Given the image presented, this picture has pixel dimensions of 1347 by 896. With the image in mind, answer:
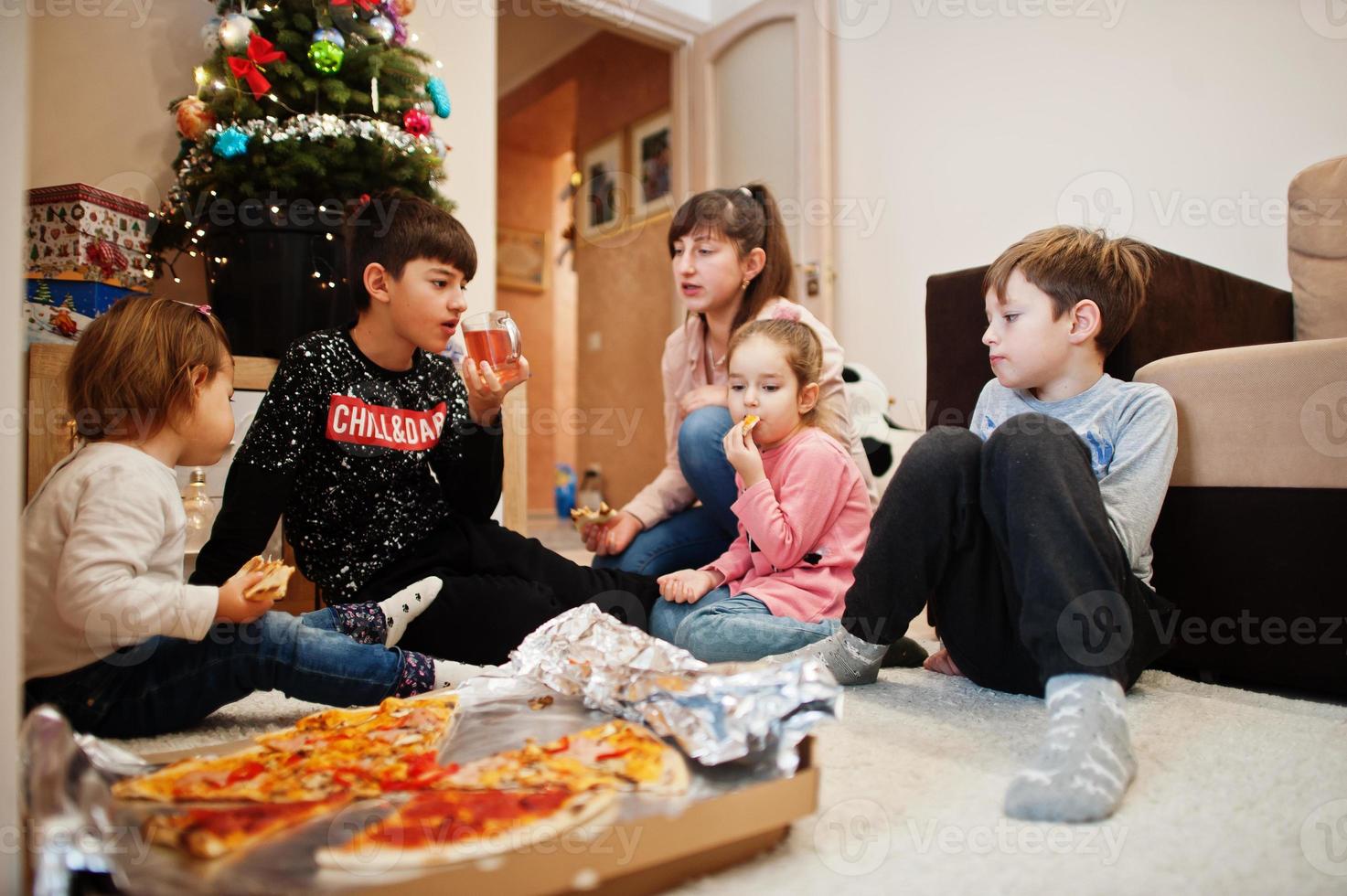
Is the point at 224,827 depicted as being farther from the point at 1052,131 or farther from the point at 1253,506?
the point at 1052,131

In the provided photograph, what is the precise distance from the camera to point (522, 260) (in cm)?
556

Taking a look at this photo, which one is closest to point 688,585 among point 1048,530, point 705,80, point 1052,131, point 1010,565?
point 1010,565

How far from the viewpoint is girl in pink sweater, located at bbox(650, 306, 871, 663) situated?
127cm

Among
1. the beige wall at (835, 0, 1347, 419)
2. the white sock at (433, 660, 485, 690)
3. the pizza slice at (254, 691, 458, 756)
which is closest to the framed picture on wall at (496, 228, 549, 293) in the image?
the beige wall at (835, 0, 1347, 419)

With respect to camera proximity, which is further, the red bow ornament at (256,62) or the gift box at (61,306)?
the red bow ornament at (256,62)

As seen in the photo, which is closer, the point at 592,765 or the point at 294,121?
the point at 592,765

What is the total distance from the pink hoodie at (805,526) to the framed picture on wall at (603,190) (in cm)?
307

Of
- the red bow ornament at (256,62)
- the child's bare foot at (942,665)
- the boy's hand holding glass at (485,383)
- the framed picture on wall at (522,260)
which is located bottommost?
the child's bare foot at (942,665)

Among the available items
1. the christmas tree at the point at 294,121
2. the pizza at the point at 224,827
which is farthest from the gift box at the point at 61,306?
the pizza at the point at 224,827

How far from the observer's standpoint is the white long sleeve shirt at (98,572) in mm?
852

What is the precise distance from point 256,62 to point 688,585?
150cm

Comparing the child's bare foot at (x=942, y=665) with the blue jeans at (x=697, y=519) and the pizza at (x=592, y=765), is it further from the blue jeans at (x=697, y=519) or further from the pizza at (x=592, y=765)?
the pizza at (x=592, y=765)

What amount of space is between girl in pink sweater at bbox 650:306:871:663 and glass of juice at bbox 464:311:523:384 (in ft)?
1.15

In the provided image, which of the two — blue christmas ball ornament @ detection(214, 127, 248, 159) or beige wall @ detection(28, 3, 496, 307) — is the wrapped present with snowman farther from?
beige wall @ detection(28, 3, 496, 307)
